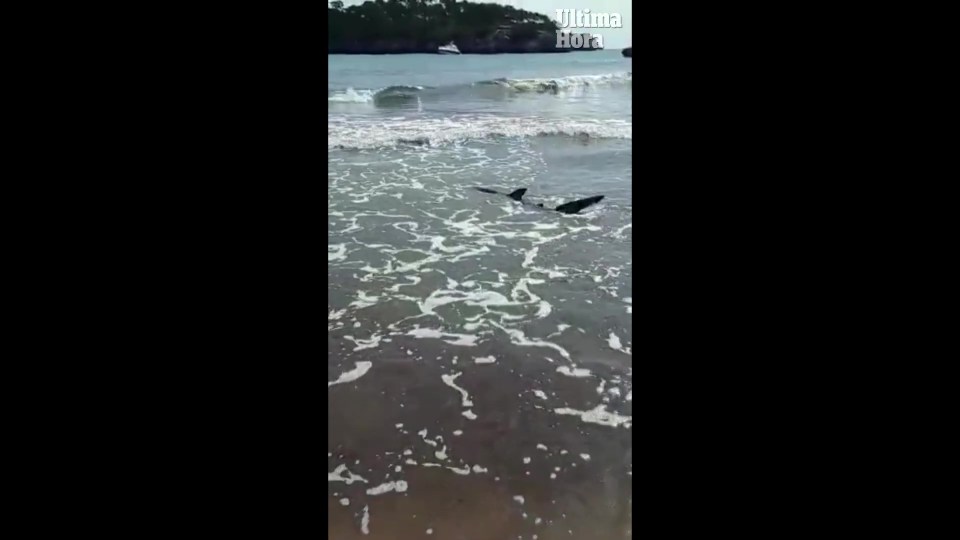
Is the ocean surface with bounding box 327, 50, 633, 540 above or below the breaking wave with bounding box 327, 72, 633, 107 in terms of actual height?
below

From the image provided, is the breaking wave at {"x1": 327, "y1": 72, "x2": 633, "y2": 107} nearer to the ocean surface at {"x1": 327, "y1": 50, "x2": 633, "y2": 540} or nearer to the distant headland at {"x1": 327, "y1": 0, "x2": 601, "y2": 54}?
the distant headland at {"x1": 327, "y1": 0, "x2": 601, "y2": 54}

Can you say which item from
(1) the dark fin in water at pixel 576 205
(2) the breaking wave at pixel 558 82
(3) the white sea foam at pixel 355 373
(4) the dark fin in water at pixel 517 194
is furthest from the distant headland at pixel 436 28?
(3) the white sea foam at pixel 355 373

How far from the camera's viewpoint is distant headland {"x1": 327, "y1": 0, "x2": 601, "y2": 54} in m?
17.4

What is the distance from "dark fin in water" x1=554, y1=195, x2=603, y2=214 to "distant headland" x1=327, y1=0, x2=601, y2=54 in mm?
12566

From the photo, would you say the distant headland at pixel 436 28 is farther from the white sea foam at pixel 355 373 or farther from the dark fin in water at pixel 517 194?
the white sea foam at pixel 355 373

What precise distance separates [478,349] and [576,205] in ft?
9.15

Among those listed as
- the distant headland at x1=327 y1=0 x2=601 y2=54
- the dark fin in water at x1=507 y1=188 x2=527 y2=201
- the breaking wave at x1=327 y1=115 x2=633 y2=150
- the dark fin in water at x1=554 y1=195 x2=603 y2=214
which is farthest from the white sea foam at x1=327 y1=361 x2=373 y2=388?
the distant headland at x1=327 y1=0 x2=601 y2=54
